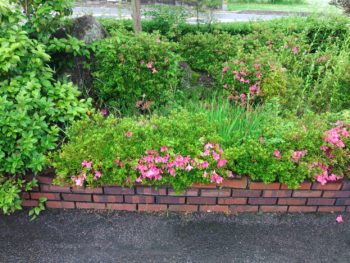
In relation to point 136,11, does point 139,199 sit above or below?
below

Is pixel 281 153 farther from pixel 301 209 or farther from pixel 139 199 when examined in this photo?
pixel 139 199

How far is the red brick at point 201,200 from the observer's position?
2812mm

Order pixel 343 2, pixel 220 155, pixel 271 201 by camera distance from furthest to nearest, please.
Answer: pixel 343 2
pixel 271 201
pixel 220 155

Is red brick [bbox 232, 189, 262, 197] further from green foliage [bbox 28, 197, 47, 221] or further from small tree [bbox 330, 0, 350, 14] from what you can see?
small tree [bbox 330, 0, 350, 14]

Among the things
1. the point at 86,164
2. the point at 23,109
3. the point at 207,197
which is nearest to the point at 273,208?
the point at 207,197

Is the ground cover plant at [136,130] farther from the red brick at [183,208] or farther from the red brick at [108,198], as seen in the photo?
the red brick at [183,208]

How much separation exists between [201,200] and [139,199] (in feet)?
1.74

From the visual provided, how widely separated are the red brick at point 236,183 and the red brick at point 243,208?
223mm

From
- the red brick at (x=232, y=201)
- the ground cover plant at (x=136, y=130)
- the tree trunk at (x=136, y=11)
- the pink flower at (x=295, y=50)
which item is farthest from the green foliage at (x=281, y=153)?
the tree trunk at (x=136, y=11)

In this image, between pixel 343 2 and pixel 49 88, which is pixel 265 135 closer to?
pixel 49 88

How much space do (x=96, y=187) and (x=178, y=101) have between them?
4.97 feet

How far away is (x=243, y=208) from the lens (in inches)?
114

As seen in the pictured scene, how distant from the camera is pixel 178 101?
12.5 ft

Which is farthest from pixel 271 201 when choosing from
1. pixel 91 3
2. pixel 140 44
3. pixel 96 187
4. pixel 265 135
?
pixel 91 3
